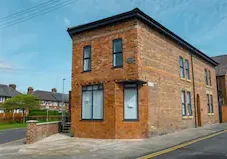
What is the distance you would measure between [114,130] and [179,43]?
10077 mm

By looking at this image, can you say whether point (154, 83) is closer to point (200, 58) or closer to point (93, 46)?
point (93, 46)

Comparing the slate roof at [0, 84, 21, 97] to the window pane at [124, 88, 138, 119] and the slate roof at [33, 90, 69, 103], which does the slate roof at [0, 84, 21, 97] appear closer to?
the slate roof at [33, 90, 69, 103]

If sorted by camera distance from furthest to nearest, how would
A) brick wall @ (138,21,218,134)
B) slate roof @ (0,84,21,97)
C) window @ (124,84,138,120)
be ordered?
slate roof @ (0,84,21,97), brick wall @ (138,21,218,134), window @ (124,84,138,120)

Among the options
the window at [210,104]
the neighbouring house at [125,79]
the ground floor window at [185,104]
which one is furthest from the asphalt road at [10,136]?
the window at [210,104]

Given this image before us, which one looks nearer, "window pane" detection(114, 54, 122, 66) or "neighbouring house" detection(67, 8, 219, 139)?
"neighbouring house" detection(67, 8, 219, 139)

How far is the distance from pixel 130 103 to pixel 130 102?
0.07m

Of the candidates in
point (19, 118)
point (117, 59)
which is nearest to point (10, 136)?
point (117, 59)

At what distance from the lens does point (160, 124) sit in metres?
15.6

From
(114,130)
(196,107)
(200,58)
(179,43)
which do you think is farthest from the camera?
(200,58)

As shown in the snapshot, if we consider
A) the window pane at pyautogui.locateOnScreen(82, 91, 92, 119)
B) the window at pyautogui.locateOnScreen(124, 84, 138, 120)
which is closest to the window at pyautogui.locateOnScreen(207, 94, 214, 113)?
the window at pyautogui.locateOnScreen(124, 84, 138, 120)

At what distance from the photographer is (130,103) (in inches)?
573

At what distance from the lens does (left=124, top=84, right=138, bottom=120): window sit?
14383 millimetres

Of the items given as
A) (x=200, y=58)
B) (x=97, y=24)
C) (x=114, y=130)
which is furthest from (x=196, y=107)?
(x=97, y=24)

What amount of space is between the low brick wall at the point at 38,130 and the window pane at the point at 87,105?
283 centimetres
